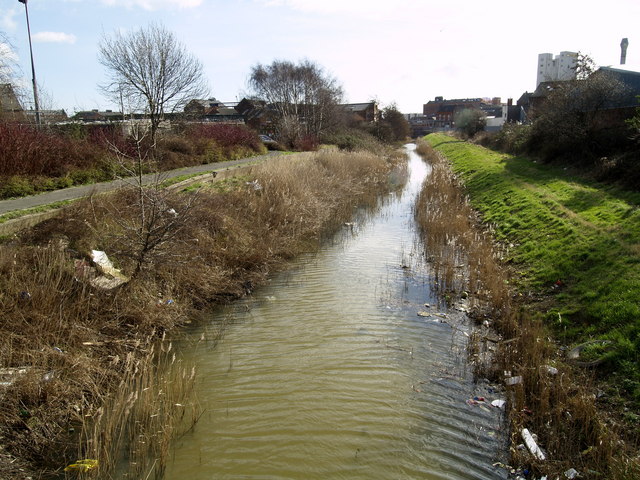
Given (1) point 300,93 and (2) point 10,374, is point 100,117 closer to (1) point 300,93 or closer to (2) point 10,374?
(1) point 300,93

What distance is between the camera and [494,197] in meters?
16.7

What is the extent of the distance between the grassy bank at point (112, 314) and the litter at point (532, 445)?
11.6 ft

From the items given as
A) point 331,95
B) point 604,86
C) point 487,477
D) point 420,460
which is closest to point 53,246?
point 420,460

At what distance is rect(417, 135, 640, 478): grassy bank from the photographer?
448 centimetres

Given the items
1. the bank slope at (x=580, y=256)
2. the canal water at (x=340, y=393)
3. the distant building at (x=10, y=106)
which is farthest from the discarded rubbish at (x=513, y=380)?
the distant building at (x=10, y=106)

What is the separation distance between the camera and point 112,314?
6.64 meters

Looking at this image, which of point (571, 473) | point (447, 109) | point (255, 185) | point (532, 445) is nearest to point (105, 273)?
point (532, 445)

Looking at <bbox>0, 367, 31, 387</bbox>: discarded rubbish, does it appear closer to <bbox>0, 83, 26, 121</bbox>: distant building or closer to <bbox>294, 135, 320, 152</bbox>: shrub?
<bbox>0, 83, 26, 121</bbox>: distant building

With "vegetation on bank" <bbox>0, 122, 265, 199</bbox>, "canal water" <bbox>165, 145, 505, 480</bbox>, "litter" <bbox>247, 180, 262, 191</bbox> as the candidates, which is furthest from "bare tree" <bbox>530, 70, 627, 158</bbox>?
"vegetation on bank" <bbox>0, 122, 265, 199</bbox>

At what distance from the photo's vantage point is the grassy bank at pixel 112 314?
446 cm

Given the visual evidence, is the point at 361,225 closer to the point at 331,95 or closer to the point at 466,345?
the point at 466,345

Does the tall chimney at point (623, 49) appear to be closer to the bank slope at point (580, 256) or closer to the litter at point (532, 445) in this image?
the bank slope at point (580, 256)

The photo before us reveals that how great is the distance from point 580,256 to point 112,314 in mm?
8365

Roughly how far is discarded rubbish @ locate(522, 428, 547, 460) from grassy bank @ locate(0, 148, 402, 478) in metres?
3.53
